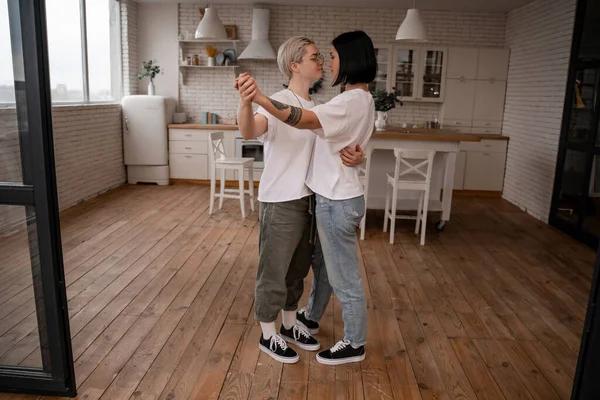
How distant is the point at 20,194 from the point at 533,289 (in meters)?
3.39

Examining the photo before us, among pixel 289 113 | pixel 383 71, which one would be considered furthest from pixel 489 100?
pixel 289 113

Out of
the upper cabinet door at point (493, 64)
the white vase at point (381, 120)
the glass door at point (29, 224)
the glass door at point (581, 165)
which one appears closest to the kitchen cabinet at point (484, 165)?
the upper cabinet door at point (493, 64)

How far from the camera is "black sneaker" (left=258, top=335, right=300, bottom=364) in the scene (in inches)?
99.3

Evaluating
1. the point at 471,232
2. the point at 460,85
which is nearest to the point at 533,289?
the point at 471,232

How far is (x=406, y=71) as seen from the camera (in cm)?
753

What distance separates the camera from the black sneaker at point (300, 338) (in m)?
2.66

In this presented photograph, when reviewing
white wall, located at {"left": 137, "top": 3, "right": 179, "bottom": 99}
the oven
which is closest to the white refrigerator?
white wall, located at {"left": 137, "top": 3, "right": 179, "bottom": 99}

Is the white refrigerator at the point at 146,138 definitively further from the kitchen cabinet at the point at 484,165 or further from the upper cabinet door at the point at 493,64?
the upper cabinet door at the point at 493,64

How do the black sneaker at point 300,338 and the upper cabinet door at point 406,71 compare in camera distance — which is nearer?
the black sneaker at point 300,338

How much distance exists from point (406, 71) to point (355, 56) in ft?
18.9

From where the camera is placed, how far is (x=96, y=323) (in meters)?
2.88

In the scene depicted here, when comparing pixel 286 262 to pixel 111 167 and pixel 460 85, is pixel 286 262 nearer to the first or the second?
pixel 111 167

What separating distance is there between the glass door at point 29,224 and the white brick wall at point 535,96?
5.46m

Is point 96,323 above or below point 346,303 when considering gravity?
below
